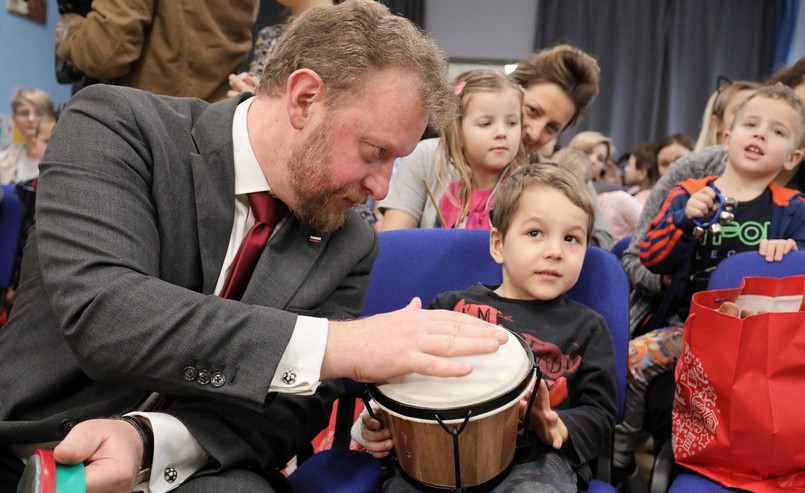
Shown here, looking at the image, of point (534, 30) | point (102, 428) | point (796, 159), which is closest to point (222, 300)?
point (102, 428)

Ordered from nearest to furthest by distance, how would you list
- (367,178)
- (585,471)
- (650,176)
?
(367,178), (585,471), (650,176)

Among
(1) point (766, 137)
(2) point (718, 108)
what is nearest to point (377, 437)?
(1) point (766, 137)

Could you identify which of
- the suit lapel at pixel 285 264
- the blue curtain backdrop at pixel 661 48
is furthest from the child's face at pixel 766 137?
the blue curtain backdrop at pixel 661 48

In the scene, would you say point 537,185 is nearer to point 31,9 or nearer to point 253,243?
point 253,243

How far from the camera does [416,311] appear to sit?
1179mm

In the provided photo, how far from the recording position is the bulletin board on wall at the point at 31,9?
19.7 feet

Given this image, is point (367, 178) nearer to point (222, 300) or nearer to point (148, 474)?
point (222, 300)

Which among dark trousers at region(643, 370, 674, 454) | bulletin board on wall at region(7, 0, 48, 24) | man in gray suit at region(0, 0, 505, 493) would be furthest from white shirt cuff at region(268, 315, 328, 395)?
bulletin board on wall at region(7, 0, 48, 24)

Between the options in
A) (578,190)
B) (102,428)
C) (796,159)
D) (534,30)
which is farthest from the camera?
(534,30)

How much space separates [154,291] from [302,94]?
470 mm

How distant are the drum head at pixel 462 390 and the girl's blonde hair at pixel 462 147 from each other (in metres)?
1.31

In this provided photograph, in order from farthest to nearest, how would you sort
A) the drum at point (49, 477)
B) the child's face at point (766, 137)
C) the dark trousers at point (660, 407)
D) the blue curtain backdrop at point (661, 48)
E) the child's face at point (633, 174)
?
the blue curtain backdrop at point (661, 48) → the child's face at point (633, 174) → the child's face at point (766, 137) → the dark trousers at point (660, 407) → the drum at point (49, 477)

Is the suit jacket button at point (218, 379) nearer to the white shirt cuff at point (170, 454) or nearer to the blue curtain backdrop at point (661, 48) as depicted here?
the white shirt cuff at point (170, 454)

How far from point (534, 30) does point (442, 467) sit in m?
8.30
